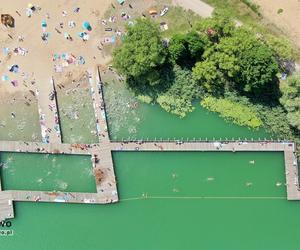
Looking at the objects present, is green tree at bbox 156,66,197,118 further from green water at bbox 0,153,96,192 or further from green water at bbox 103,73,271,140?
green water at bbox 0,153,96,192

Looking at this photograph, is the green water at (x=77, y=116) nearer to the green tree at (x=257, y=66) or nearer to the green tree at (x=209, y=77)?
the green tree at (x=209, y=77)

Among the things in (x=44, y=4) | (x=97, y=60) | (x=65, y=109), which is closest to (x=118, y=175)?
(x=65, y=109)

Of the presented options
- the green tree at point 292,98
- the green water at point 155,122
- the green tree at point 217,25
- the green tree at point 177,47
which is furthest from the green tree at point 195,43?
the green tree at point 292,98

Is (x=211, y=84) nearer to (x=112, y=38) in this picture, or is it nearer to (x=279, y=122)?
(x=279, y=122)

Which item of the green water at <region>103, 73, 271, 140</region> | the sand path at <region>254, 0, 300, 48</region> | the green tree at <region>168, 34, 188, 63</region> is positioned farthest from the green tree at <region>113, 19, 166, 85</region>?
the sand path at <region>254, 0, 300, 48</region>

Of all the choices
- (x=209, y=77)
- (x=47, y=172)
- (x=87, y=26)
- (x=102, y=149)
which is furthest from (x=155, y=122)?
(x=47, y=172)
